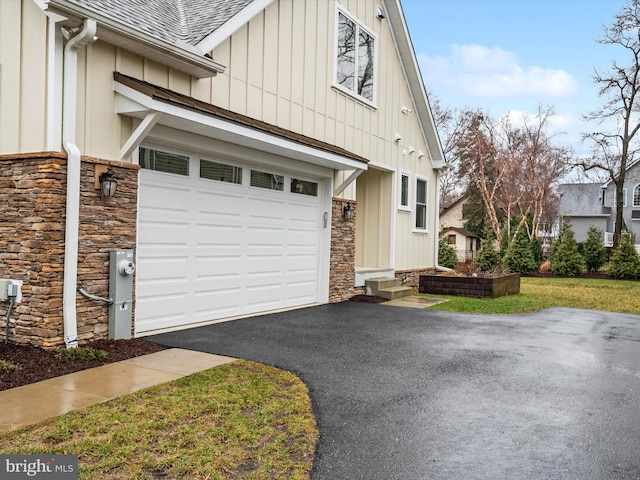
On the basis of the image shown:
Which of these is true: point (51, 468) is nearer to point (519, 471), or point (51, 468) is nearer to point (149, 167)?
point (519, 471)

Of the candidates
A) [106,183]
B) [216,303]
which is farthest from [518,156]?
[106,183]

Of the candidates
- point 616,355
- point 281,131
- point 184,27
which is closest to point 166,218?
point 281,131

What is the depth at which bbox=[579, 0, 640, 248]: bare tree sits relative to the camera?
24.0 meters

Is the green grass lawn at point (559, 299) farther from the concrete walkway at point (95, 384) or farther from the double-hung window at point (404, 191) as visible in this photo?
the concrete walkway at point (95, 384)

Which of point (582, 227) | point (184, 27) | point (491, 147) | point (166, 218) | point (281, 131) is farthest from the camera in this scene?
Result: point (582, 227)

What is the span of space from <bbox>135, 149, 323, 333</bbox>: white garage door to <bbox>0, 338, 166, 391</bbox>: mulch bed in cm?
81

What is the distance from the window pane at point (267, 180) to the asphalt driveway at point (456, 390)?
2.32m

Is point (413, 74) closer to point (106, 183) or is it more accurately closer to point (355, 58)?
point (355, 58)

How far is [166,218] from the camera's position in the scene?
24.2 feet

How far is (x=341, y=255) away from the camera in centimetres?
1132

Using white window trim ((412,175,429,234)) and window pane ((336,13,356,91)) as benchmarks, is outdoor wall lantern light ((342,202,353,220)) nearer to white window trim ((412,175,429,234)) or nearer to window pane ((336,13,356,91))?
window pane ((336,13,356,91))

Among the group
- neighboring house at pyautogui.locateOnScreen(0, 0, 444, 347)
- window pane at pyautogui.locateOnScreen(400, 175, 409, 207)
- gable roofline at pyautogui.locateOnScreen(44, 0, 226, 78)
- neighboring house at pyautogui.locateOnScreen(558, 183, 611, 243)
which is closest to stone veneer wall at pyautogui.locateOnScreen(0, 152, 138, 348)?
neighboring house at pyautogui.locateOnScreen(0, 0, 444, 347)

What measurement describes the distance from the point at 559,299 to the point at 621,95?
1704 cm

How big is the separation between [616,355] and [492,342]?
1.57 meters
